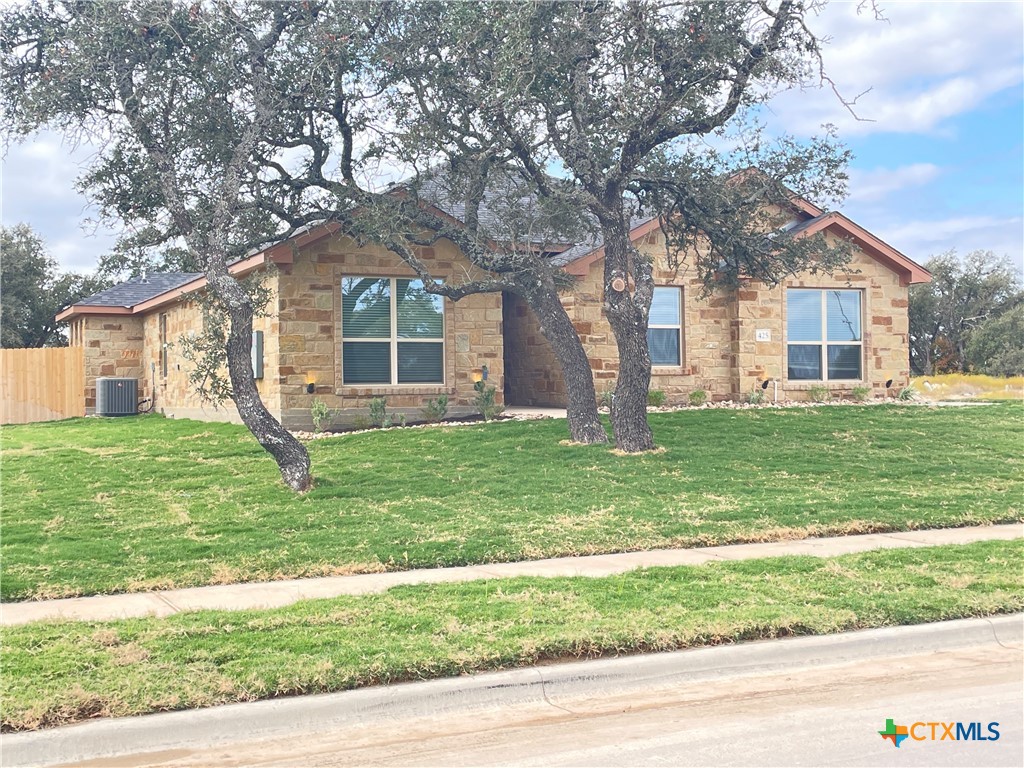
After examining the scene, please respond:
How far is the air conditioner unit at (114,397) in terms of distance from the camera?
82.0ft

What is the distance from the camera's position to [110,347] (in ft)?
87.4

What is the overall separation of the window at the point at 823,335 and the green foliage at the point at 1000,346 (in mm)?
24433

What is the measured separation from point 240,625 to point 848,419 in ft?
44.1

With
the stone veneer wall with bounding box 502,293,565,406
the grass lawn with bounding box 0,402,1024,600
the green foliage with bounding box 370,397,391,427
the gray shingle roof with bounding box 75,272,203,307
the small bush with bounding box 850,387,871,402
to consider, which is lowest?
the grass lawn with bounding box 0,402,1024,600

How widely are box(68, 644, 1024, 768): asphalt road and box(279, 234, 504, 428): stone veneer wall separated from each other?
1245cm

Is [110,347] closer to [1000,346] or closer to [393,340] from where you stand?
[393,340]

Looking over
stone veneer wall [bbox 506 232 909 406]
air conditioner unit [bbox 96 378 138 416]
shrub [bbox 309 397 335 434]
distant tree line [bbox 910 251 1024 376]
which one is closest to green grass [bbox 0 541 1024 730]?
shrub [bbox 309 397 335 434]

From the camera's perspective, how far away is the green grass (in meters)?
5.62

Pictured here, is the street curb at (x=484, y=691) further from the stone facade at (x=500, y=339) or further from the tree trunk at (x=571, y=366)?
the stone facade at (x=500, y=339)

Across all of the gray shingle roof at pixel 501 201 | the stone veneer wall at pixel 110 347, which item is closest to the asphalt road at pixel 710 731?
the gray shingle roof at pixel 501 201

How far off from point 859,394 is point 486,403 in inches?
336

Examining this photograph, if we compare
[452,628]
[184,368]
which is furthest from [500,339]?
[452,628]

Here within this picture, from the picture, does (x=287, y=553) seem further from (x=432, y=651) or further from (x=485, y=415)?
(x=485, y=415)

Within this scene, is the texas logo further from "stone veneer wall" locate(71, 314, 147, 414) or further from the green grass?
"stone veneer wall" locate(71, 314, 147, 414)
